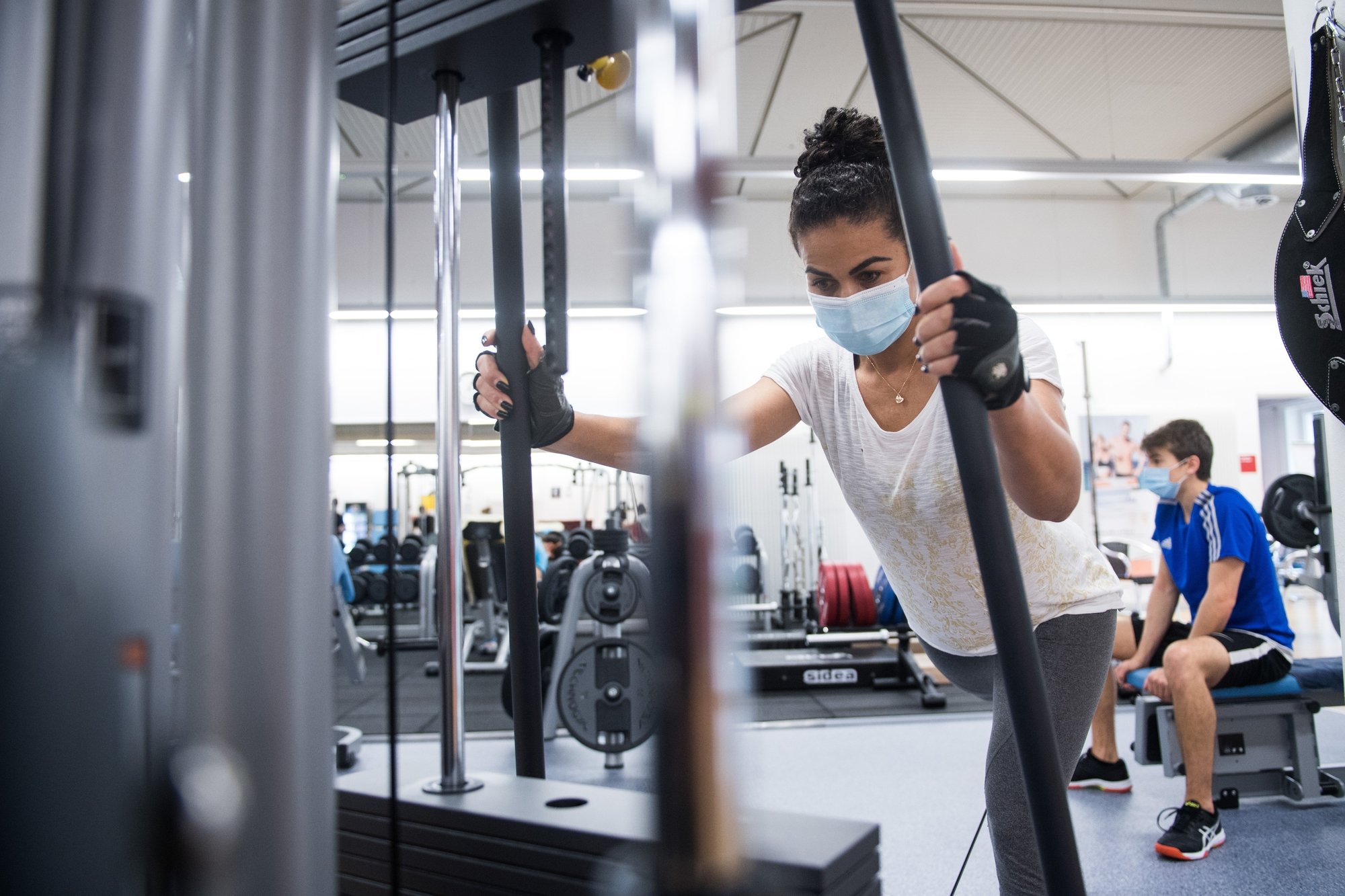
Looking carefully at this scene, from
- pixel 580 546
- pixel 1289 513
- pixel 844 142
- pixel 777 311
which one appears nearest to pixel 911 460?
pixel 844 142

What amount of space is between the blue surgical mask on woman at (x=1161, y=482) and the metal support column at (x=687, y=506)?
3957 mm

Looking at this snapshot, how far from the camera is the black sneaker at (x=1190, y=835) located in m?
2.78

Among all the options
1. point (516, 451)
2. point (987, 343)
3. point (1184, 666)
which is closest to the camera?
point (987, 343)

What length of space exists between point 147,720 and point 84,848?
5cm

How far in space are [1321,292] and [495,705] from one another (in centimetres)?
489

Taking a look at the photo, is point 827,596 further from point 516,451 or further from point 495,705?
point 516,451

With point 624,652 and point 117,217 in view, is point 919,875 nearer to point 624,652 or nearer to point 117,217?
point 624,652

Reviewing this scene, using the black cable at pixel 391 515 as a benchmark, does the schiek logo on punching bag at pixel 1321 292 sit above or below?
above

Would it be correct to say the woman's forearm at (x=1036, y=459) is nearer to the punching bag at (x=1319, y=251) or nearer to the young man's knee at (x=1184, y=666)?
the punching bag at (x=1319, y=251)

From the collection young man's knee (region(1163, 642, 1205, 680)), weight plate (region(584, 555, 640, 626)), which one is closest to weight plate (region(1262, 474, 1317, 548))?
young man's knee (region(1163, 642, 1205, 680))

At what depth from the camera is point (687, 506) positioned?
215 millimetres

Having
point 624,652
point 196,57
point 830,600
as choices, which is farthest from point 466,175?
point 196,57

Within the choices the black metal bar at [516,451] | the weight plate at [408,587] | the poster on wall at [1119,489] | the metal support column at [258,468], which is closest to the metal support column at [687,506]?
the metal support column at [258,468]

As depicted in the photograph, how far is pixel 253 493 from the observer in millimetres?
343
